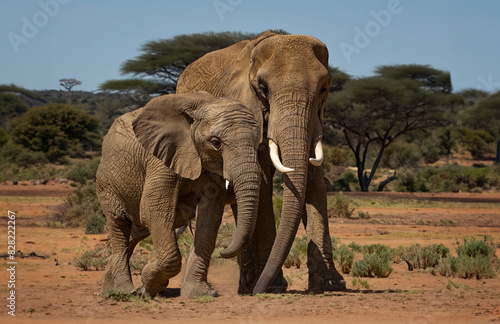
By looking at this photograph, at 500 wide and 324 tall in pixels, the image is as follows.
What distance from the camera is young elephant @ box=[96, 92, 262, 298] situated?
6.84m

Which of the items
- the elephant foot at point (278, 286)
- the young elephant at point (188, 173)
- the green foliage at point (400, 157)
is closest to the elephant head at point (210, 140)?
the young elephant at point (188, 173)

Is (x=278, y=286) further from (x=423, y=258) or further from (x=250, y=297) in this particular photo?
(x=423, y=258)

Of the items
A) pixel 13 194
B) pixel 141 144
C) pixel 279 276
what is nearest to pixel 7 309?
pixel 141 144

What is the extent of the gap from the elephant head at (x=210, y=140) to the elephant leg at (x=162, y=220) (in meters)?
0.26

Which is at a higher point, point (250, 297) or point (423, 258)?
point (423, 258)

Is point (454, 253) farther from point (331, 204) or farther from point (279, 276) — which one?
point (331, 204)

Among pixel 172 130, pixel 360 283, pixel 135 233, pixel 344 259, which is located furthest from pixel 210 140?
pixel 344 259

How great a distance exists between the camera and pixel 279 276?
828 cm

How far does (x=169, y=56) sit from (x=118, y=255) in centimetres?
2435

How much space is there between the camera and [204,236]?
24.9 ft

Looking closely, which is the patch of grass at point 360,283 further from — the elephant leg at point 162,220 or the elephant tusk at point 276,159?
the elephant leg at point 162,220

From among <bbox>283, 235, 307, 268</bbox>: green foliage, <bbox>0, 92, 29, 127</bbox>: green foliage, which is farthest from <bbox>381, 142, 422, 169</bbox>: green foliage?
<bbox>283, 235, 307, 268</bbox>: green foliage

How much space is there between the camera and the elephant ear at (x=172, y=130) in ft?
24.2

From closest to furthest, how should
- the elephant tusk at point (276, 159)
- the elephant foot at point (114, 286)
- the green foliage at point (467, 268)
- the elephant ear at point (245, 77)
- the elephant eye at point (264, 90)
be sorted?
the elephant tusk at point (276, 159)
the elephant eye at point (264, 90)
the elephant ear at point (245, 77)
the elephant foot at point (114, 286)
the green foliage at point (467, 268)
